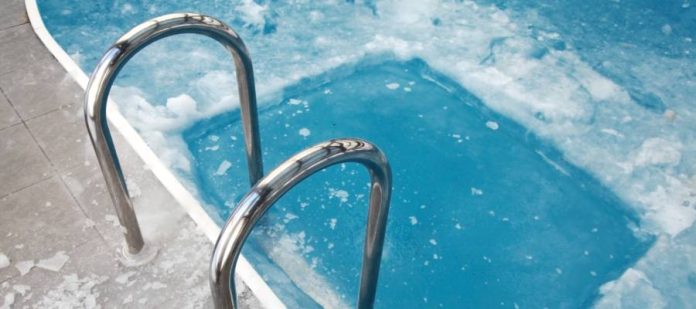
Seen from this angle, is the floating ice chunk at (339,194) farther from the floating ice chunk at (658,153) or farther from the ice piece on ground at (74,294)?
the floating ice chunk at (658,153)

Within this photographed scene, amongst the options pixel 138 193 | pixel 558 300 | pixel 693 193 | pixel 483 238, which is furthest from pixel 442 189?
pixel 138 193

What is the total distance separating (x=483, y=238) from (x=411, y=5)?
2.27 metres

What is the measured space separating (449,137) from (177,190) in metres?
1.66

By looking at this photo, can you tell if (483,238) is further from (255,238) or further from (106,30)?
(106,30)

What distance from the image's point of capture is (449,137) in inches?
127

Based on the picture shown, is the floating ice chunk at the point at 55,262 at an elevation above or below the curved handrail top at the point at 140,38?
below

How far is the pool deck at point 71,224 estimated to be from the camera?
194 centimetres

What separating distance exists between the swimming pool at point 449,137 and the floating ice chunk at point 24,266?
0.86m

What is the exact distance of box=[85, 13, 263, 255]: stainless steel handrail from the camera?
5.16 ft

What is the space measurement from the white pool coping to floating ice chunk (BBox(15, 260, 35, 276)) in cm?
57

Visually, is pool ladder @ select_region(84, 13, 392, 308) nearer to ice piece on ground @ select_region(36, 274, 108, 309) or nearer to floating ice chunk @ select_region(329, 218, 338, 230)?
ice piece on ground @ select_region(36, 274, 108, 309)

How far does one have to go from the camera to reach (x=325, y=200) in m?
2.80

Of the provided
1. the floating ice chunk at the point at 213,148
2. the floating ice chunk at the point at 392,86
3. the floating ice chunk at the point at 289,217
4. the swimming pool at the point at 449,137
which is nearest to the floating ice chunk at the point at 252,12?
the swimming pool at the point at 449,137

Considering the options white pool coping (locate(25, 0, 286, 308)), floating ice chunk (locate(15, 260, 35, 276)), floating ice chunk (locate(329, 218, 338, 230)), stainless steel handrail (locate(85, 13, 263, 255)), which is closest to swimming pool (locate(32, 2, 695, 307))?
floating ice chunk (locate(329, 218, 338, 230))
